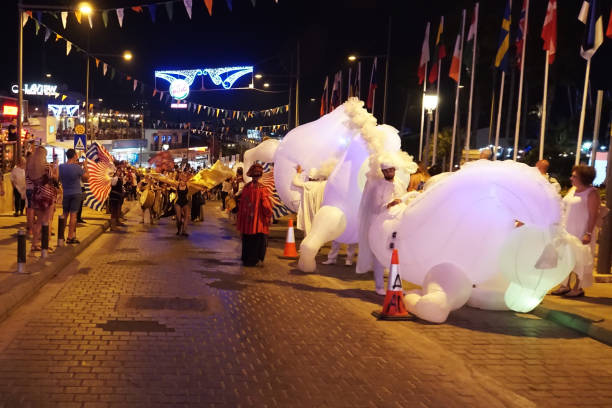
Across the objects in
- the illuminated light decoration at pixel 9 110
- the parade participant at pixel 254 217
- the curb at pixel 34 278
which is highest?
the illuminated light decoration at pixel 9 110

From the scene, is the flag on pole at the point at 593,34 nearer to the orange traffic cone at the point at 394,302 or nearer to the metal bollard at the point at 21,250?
the orange traffic cone at the point at 394,302

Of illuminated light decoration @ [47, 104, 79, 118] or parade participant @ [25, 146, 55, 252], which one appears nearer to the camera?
parade participant @ [25, 146, 55, 252]

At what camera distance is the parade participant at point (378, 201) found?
9633mm

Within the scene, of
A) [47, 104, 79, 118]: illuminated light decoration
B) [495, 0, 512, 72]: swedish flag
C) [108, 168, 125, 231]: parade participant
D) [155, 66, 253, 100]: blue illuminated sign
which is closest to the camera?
[108, 168, 125, 231]: parade participant

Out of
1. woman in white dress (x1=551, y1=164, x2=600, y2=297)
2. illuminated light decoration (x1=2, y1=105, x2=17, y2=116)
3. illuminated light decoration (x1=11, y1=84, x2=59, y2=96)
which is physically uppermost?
illuminated light decoration (x1=11, y1=84, x2=59, y2=96)

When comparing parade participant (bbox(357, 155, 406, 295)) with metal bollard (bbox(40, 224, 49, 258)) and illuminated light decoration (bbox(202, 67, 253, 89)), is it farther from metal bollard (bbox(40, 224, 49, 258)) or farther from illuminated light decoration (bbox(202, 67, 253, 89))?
illuminated light decoration (bbox(202, 67, 253, 89))

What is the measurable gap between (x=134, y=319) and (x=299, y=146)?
22.0ft

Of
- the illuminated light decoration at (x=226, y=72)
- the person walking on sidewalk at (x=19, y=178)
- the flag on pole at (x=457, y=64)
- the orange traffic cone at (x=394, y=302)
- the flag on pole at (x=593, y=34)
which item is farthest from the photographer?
the illuminated light decoration at (x=226, y=72)

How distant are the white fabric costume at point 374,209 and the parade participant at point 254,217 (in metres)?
→ 3.15

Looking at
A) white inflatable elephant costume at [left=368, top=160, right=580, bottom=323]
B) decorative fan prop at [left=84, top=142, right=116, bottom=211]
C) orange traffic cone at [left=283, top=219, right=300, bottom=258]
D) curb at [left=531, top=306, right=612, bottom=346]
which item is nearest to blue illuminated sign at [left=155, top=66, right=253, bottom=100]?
decorative fan prop at [left=84, top=142, right=116, bottom=211]

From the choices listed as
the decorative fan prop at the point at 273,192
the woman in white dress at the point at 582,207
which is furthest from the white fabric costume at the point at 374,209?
the decorative fan prop at the point at 273,192

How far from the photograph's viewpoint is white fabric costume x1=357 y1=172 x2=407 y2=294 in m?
9.65

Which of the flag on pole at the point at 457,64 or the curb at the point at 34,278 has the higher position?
the flag on pole at the point at 457,64

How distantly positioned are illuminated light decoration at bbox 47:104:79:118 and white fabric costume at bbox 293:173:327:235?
63422 mm
